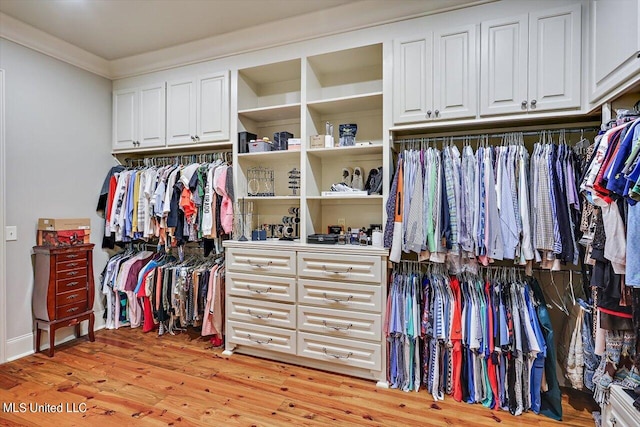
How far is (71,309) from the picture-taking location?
2.90m

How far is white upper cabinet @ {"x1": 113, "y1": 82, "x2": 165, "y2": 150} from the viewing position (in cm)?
324

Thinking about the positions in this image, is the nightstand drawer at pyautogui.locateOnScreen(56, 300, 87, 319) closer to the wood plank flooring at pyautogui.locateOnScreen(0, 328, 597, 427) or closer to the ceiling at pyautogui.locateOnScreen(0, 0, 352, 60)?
the wood plank flooring at pyautogui.locateOnScreen(0, 328, 597, 427)

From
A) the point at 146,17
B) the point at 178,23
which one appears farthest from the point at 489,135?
the point at 146,17

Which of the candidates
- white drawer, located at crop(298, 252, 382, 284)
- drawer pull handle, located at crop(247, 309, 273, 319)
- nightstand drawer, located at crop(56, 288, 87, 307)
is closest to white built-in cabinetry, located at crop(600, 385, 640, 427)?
white drawer, located at crop(298, 252, 382, 284)

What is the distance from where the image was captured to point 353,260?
7.88 ft

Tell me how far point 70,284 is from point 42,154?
1.20 meters

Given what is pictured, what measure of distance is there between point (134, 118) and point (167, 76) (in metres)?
0.58

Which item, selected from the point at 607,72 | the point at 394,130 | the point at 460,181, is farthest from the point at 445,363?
the point at 607,72

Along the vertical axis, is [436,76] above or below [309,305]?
above

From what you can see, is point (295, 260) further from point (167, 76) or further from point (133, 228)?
point (167, 76)

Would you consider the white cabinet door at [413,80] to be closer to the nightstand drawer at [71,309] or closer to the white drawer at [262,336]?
the white drawer at [262,336]

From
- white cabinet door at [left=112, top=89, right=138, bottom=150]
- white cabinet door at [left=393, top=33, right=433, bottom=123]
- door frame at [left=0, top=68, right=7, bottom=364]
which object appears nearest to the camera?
white cabinet door at [left=393, top=33, right=433, bottom=123]

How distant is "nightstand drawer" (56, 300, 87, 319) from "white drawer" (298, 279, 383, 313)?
6.79ft

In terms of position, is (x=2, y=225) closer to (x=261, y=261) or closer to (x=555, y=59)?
(x=261, y=261)
